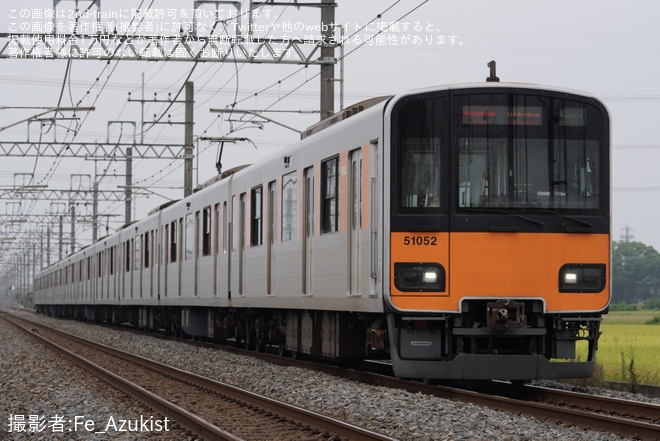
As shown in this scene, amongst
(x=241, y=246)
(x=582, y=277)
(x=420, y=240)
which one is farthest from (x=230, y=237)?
(x=582, y=277)

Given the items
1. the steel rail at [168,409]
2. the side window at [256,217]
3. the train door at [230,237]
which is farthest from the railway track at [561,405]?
the train door at [230,237]

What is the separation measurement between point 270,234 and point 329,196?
10.2 ft

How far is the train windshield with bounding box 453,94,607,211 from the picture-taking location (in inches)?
463

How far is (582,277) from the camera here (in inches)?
468

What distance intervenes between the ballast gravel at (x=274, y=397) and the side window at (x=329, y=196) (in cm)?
188

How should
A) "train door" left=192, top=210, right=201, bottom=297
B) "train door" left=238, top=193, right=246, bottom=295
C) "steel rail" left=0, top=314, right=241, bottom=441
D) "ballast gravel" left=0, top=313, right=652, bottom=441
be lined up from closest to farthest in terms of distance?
1. "steel rail" left=0, top=314, right=241, bottom=441
2. "ballast gravel" left=0, top=313, right=652, bottom=441
3. "train door" left=238, top=193, right=246, bottom=295
4. "train door" left=192, top=210, right=201, bottom=297

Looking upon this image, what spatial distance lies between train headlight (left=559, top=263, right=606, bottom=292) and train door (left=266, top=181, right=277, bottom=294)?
5894 millimetres

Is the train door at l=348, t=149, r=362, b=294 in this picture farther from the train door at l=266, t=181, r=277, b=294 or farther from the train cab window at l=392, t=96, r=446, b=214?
the train door at l=266, t=181, r=277, b=294

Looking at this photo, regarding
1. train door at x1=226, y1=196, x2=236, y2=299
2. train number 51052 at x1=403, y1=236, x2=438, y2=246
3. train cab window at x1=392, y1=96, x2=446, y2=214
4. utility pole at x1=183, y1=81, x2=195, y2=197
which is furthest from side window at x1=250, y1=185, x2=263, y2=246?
utility pole at x1=183, y1=81, x2=195, y2=197

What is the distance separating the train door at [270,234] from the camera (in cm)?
1688

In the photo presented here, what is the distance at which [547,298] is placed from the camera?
1177 centimetres

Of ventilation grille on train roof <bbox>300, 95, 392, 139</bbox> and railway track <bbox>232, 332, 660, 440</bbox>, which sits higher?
Answer: ventilation grille on train roof <bbox>300, 95, 392, 139</bbox>

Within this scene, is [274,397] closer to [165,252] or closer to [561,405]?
[561,405]

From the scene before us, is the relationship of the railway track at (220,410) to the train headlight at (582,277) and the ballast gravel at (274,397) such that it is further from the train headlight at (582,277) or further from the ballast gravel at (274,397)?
the train headlight at (582,277)
